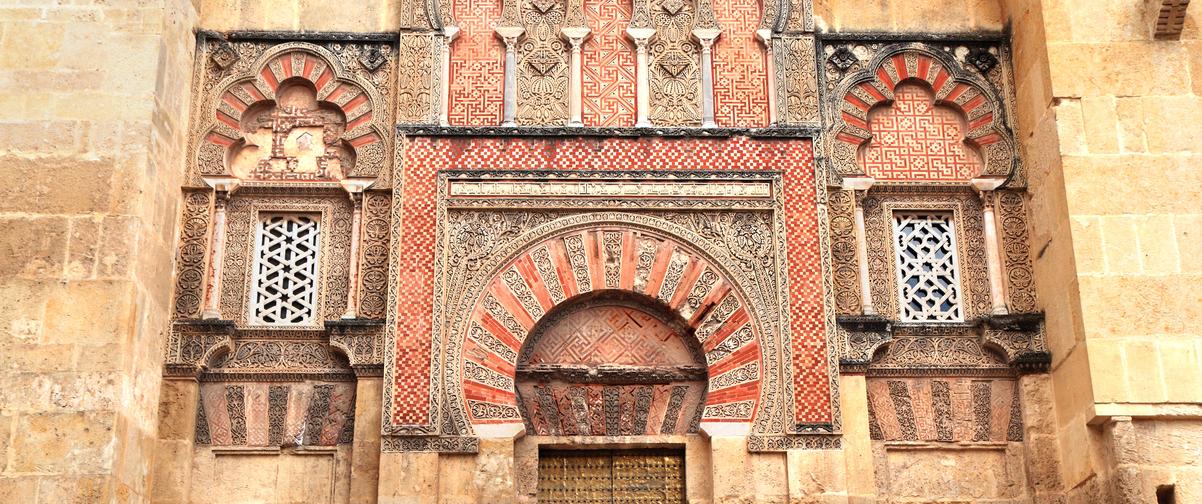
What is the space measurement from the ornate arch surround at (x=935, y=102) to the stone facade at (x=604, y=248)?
26mm

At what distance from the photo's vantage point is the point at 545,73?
33.9 ft

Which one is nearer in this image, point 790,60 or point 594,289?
point 594,289

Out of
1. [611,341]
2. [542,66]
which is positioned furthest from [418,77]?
[611,341]

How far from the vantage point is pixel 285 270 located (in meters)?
9.98

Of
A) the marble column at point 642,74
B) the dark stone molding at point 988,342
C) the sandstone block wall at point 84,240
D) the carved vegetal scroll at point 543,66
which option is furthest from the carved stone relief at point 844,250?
the sandstone block wall at point 84,240

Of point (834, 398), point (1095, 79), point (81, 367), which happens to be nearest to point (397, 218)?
point (81, 367)

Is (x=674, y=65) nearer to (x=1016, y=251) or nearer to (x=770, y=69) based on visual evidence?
(x=770, y=69)

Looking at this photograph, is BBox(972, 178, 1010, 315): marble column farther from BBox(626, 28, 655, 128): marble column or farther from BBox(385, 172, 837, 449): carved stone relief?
BBox(626, 28, 655, 128): marble column

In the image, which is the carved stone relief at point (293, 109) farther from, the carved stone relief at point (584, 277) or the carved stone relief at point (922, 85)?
the carved stone relief at point (922, 85)

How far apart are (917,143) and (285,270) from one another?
4.62 metres

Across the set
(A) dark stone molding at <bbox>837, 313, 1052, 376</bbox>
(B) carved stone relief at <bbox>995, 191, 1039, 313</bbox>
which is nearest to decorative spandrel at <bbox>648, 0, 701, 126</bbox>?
(A) dark stone molding at <bbox>837, 313, 1052, 376</bbox>

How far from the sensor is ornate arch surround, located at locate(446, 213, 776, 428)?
936 centimetres

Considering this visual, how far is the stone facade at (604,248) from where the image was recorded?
888 centimetres

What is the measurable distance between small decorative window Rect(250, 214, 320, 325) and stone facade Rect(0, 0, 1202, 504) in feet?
0.07
